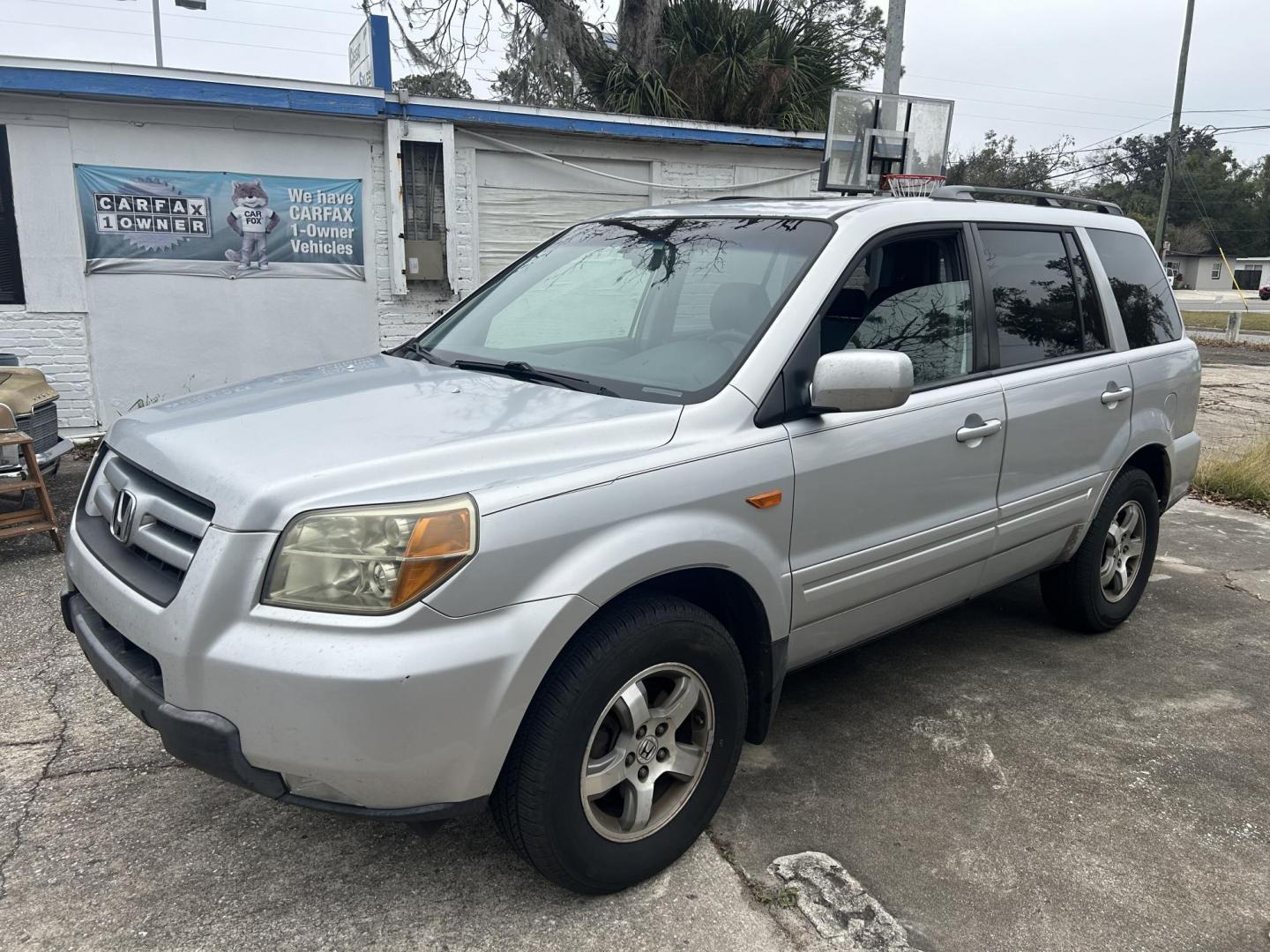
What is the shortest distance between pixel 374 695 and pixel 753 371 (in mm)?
1371

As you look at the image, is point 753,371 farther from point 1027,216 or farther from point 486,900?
point 1027,216

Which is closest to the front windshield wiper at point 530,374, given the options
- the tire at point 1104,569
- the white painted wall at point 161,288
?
the tire at point 1104,569

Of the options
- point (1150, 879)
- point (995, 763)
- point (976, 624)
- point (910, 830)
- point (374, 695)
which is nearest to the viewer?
point (374, 695)

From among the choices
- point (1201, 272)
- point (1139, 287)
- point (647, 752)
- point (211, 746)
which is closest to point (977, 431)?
point (647, 752)

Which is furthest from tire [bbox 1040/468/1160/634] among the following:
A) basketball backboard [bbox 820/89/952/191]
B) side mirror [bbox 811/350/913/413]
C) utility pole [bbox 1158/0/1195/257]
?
utility pole [bbox 1158/0/1195/257]

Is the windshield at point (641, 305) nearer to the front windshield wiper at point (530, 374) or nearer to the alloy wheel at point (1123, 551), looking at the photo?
the front windshield wiper at point (530, 374)

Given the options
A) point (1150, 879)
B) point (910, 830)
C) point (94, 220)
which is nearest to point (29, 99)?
point (94, 220)

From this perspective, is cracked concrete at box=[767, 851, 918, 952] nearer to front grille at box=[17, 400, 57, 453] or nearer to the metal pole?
front grille at box=[17, 400, 57, 453]

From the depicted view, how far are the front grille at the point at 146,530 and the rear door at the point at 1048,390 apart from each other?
2.69 metres

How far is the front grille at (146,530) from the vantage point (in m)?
2.25

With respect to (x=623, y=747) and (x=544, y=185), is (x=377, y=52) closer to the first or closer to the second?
(x=544, y=185)

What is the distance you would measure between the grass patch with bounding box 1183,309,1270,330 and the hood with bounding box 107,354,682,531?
29.0 meters

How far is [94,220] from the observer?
7781 mm

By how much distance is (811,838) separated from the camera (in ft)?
9.38
